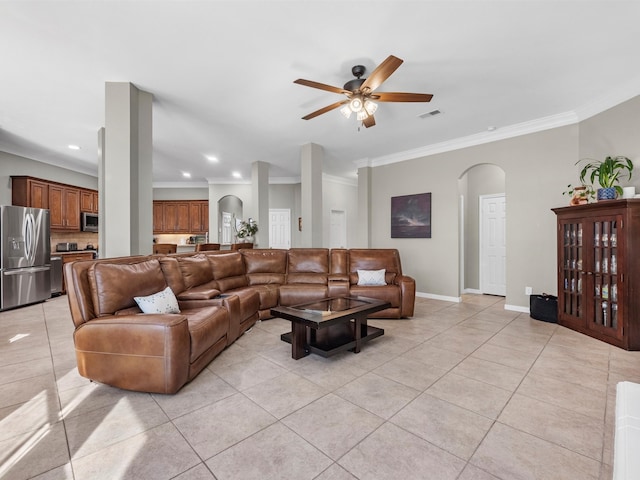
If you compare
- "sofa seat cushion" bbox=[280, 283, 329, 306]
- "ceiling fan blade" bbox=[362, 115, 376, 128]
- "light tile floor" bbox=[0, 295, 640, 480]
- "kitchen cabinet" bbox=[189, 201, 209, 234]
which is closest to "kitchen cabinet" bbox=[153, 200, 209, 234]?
"kitchen cabinet" bbox=[189, 201, 209, 234]

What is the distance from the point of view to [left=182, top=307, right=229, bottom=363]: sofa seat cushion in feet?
7.95

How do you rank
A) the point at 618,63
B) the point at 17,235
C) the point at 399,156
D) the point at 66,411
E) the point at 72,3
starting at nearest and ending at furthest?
the point at 66,411 < the point at 72,3 < the point at 618,63 < the point at 17,235 < the point at 399,156

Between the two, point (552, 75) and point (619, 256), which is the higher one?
point (552, 75)

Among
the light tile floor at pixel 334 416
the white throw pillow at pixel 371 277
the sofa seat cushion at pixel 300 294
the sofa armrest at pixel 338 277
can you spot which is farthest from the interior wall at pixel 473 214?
the sofa seat cushion at pixel 300 294

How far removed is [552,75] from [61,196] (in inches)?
355

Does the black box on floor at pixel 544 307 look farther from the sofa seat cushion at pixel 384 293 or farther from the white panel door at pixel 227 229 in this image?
the white panel door at pixel 227 229

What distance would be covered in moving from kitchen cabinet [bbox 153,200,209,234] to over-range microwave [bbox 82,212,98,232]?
1.91m

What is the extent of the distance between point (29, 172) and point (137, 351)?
6.48 m

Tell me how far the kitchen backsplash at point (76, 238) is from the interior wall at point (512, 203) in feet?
25.1

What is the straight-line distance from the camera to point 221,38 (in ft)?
8.59

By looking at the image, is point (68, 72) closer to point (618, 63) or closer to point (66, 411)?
point (66, 411)

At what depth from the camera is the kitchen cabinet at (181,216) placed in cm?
922

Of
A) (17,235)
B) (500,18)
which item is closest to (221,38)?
(500,18)

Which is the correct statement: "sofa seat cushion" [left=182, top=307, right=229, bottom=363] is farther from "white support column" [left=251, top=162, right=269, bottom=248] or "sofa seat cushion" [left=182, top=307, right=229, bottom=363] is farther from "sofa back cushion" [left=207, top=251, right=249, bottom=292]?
"white support column" [left=251, top=162, right=269, bottom=248]
